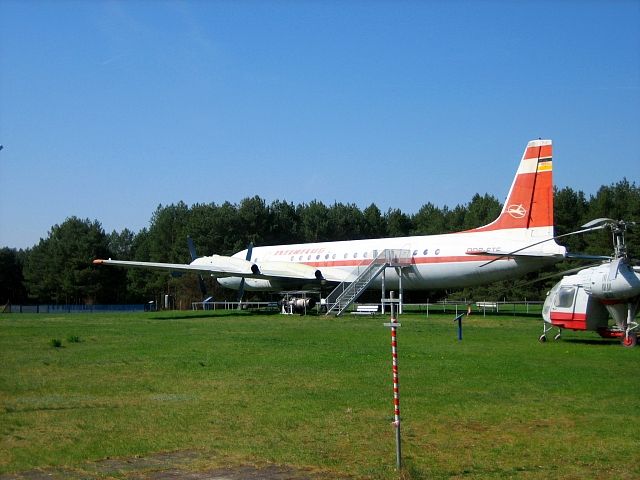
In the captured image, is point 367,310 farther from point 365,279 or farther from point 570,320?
point 570,320

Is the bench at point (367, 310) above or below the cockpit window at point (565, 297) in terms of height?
below

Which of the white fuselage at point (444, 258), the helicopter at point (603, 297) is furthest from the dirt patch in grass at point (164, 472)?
the white fuselage at point (444, 258)

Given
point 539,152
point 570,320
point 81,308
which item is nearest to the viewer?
point 570,320

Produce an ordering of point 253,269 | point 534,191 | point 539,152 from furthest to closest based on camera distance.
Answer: point 253,269 → point 534,191 → point 539,152

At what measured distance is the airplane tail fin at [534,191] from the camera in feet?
105

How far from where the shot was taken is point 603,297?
1944 cm

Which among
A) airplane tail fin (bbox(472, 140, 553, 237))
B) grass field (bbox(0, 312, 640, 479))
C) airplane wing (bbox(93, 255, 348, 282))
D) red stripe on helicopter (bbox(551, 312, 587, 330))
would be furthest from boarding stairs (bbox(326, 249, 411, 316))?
grass field (bbox(0, 312, 640, 479))

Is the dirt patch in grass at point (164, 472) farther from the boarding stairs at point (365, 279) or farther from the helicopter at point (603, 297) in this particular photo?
the boarding stairs at point (365, 279)

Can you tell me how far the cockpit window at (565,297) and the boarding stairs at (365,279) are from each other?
635 inches

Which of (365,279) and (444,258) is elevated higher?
(444,258)

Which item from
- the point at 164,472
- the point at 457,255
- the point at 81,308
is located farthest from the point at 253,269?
the point at 164,472

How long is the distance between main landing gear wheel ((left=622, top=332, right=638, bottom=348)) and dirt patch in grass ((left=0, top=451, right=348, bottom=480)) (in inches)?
592

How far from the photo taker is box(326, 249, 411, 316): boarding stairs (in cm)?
3628

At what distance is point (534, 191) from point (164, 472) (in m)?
28.1
